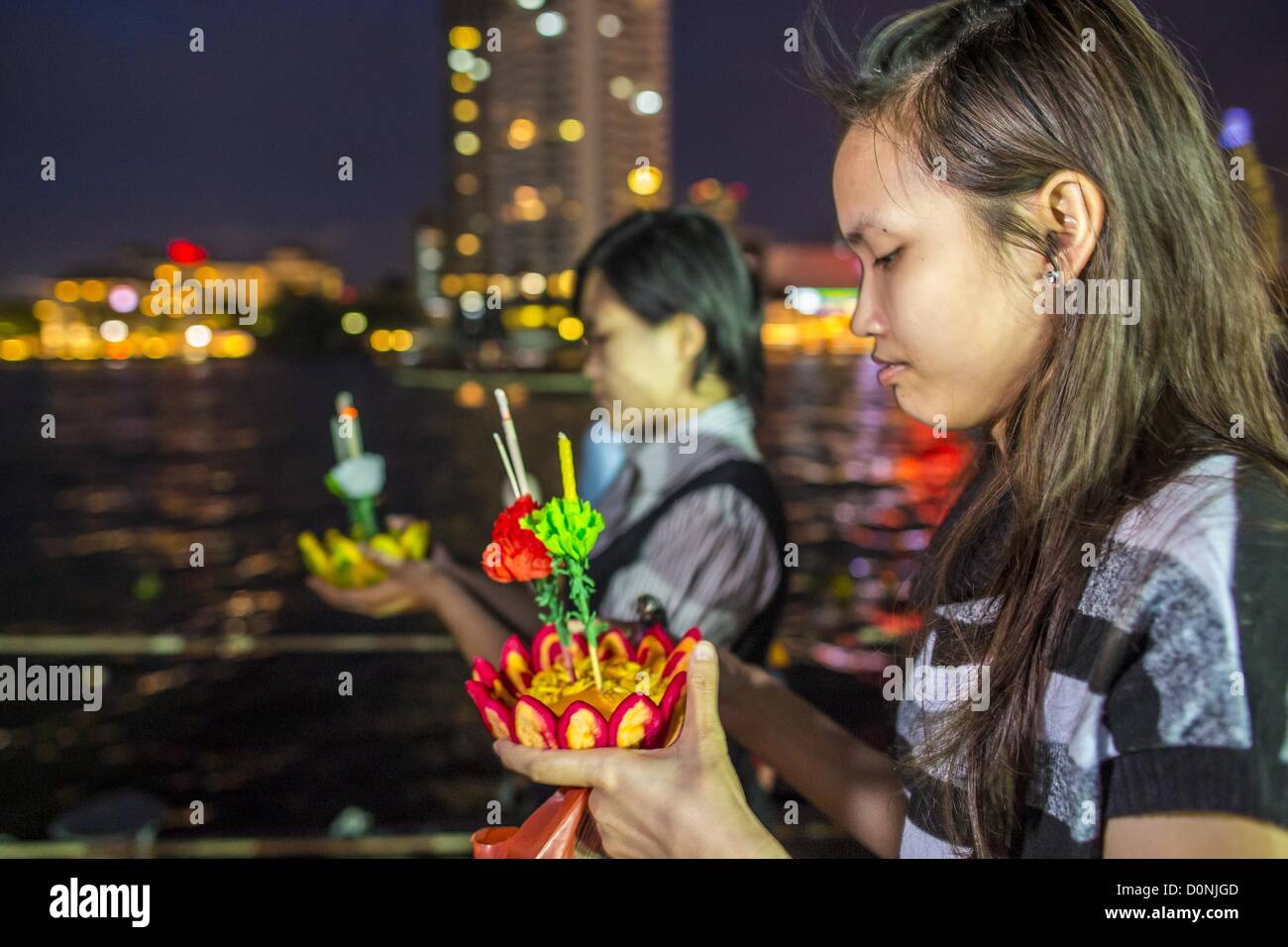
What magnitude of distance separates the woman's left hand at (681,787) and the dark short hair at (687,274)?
123 cm

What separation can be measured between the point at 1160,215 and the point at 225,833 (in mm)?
5608

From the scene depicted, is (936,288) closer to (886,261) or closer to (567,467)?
(886,261)

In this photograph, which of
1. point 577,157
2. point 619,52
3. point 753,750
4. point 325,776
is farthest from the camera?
point 577,157

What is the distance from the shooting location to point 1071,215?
1.20 m

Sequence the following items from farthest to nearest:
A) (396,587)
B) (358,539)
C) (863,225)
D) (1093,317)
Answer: (358,539), (396,587), (863,225), (1093,317)

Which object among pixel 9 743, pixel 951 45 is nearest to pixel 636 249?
pixel 951 45

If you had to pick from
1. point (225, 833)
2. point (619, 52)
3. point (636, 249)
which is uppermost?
point (619, 52)

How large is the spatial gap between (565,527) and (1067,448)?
2.13ft

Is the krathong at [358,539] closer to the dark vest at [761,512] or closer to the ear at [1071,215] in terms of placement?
the dark vest at [761,512]

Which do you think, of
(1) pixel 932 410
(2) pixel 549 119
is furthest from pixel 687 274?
(2) pixel 549 119

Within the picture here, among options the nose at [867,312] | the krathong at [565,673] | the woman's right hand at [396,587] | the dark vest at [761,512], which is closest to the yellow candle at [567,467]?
the krathong at [565,673]

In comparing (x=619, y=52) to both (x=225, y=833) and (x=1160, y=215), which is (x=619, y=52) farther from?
(x=1160, y=215)

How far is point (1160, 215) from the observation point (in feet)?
3.87

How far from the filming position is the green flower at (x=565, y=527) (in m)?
1.39
